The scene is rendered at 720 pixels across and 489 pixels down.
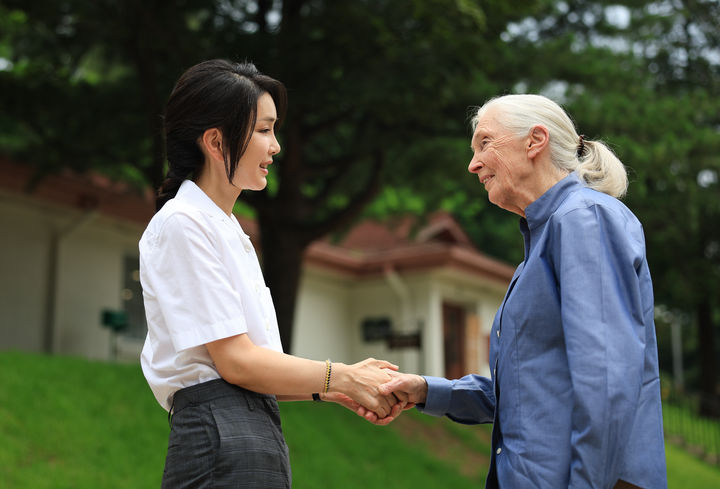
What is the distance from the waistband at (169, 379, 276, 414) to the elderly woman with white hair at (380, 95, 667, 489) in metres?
0.62

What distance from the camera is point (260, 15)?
11664mm

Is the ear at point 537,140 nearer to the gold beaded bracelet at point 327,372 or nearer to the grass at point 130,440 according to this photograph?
the gold beaded bracelet at point 327,372

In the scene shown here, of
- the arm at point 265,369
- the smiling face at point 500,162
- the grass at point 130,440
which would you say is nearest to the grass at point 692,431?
the grass at point 130,440

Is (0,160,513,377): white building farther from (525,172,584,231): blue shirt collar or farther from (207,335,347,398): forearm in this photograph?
(525,172,584,231): blue shirt collar

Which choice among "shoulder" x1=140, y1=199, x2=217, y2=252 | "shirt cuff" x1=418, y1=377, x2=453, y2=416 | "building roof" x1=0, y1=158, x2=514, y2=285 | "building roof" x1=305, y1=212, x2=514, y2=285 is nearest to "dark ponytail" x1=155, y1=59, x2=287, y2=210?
"shoulder" x1=140, y1=199, x2=217, y2=252

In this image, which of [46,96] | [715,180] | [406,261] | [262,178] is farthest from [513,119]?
[715,180]

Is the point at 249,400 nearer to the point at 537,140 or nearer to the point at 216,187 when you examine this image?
the point at 216,187

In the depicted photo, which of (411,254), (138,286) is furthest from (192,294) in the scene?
(411,254)

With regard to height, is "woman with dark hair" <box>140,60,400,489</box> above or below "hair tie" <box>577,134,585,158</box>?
below

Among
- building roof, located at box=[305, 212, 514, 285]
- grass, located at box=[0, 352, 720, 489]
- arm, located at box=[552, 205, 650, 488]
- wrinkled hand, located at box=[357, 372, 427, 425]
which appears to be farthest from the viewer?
building roof, located at box=[305, 212, 514, 285]

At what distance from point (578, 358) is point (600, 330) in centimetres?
9

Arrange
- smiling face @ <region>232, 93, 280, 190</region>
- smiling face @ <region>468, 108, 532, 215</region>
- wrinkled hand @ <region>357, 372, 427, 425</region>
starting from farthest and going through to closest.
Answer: wrinkled hand @ <region>357, 372, 427, 425</region> < smiling face @ <region>468, 108, 532, 215</region> < smiling face @ <region>232, 93, 280, 190</region>

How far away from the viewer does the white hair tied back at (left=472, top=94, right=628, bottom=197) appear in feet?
8.63

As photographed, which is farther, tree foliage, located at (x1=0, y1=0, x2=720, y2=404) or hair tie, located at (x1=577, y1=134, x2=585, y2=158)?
tree foliage, located at (x1=0, y1=0, x2=720, y2=404)
